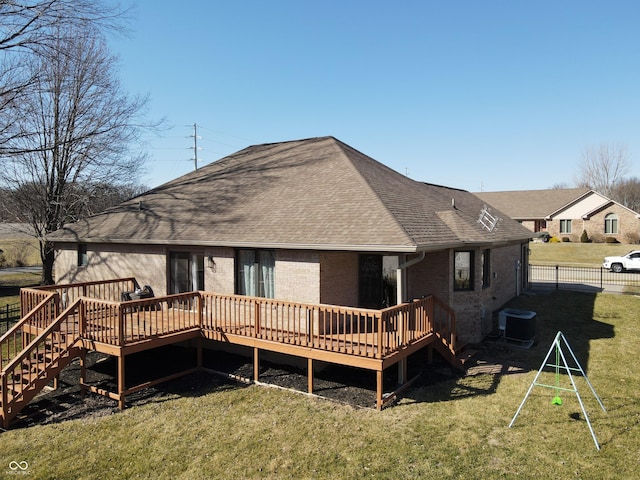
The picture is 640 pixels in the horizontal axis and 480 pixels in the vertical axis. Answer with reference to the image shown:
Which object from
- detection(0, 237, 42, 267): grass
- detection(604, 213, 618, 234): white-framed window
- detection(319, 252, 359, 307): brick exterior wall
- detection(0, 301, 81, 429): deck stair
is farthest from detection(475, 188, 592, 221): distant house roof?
detection(0, 237, 42, 267): grass

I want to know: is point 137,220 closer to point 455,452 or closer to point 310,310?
point 310,310

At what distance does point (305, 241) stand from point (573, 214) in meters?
48.6

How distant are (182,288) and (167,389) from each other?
3.97 m

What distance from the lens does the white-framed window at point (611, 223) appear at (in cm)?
4606

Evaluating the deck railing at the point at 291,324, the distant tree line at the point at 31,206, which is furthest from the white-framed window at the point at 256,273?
the distant tree line at the point at 31,206

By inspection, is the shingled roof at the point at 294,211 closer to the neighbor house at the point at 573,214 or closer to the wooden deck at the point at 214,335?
the wooden deck at the point at 214,335

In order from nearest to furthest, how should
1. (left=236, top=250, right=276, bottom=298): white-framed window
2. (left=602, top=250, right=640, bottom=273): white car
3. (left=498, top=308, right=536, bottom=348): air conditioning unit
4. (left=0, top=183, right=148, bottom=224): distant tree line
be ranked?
(left=236, top=250, right=276, bottom=298): white-framed window, (left=498, top=308, right=536, bottom=348): air conditioning unit, (left=0, top=183, right=148, bottom=224): distant tree line, (left=602, top=250, right=640, bottom=273): white car

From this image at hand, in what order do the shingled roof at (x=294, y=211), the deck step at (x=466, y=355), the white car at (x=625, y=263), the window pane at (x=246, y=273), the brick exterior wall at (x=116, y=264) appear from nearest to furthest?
1. the shingled roof at (x=294, y=211)
2. the deck step at (x=466, y=355)
3. the window pane at (x=246, y=273)
4. the brick exterior wall at (x=116, y=264)
5. the white car at (x=625, y=263)

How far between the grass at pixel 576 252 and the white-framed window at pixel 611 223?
8.62ft

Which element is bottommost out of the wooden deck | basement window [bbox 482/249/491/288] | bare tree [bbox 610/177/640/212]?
the wooden deck

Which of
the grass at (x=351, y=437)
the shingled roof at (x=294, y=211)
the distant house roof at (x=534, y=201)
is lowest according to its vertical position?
the grass at (x=351, y=437)

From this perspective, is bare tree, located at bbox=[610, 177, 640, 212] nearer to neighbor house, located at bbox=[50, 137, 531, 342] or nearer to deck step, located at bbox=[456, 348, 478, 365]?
neighbor house, located at bbox=[50, 137, 531, 342]

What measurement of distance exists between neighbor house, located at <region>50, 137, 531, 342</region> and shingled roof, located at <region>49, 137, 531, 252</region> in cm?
6

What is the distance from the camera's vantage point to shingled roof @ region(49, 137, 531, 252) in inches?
426
